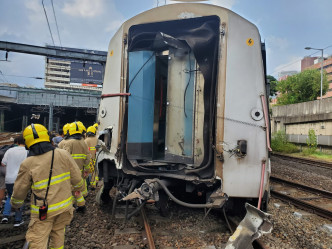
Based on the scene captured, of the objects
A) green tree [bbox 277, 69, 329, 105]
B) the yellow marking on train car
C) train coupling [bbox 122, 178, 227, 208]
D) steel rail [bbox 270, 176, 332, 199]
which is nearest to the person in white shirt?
train coupling [bbox 122, 178, 227, 208]

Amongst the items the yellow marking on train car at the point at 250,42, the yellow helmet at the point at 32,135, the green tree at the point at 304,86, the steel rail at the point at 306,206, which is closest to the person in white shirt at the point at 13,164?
the yellow helmet at the point at 32,135

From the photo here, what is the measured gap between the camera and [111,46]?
4195mm

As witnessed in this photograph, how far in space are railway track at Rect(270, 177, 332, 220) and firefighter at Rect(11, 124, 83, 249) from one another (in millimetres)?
5078

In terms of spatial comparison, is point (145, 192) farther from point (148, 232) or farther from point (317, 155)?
point (317, 155)

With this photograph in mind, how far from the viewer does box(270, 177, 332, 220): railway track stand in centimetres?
541

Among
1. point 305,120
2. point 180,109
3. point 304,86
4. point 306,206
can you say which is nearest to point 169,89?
point 180,109

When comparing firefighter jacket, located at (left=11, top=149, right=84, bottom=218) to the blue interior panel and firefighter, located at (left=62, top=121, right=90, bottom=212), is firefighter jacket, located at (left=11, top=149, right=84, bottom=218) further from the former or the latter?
→ firefighter, located at (left=62, top=121, right=90, bottom=212)

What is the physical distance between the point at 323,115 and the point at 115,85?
18516mm

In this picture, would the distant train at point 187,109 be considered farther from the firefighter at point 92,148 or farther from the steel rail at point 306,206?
the steel rail at point 306,206

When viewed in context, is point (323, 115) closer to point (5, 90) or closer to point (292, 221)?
point (292, 221)

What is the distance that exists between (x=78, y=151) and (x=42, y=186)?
225 centimetres

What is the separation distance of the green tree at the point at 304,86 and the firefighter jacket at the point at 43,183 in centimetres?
4459

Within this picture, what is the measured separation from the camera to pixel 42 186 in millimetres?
2748

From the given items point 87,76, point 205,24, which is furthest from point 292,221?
point 87,76
